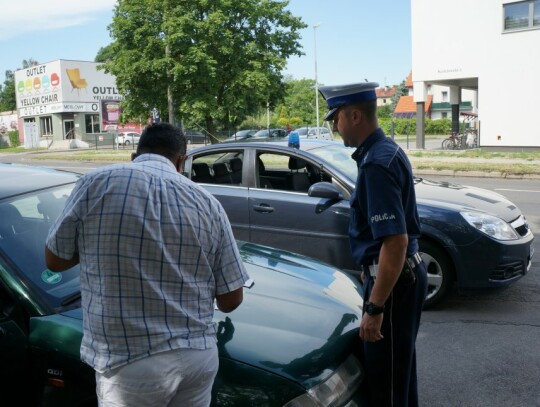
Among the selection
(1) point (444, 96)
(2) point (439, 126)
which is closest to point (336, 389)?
(2) point (439, 126)

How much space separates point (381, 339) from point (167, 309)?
1.13 m

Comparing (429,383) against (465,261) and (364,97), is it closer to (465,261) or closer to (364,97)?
(465,261)

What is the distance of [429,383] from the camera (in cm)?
353

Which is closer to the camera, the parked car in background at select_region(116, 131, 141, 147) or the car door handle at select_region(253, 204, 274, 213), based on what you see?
the car door handle at select_region(253, 204, 274, 213)

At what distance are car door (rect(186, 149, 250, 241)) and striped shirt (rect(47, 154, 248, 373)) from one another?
3.58 meters

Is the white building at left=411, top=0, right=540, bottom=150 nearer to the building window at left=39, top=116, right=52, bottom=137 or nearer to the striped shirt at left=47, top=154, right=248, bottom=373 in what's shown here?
the striped shirt at left=47, top=154, right=248, bottom=373

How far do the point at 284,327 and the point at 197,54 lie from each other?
21.3 metres

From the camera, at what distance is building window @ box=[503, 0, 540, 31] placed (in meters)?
21.7

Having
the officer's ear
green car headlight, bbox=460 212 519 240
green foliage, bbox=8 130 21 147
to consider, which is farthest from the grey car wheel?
green foliage, bbox=8 130 21 147

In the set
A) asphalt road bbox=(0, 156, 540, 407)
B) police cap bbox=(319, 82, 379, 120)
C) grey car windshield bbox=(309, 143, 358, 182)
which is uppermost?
police cap bbox=(319, 82, 379, 120)

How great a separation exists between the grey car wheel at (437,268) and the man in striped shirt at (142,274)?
3285 millimetres

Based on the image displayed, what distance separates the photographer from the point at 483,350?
3965 mm

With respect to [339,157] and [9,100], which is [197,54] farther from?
[9,100]

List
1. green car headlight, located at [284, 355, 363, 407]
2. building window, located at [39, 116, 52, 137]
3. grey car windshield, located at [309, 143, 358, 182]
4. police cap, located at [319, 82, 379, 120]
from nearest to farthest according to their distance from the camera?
1. green car headlight, located at [284, 355, 363, 407]
2. police cap, located at [319, 82, 379, 120]
3. grey car windshield, located at [309, 143, 358, 182]
4. building window, located at [39, 116, 52, 137]
